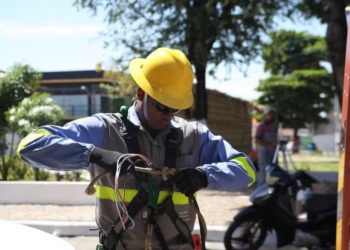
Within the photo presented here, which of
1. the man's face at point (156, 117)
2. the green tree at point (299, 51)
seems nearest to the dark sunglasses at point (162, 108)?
the man's face at point (156, 117)

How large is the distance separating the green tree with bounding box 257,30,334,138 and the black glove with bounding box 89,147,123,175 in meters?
35.7

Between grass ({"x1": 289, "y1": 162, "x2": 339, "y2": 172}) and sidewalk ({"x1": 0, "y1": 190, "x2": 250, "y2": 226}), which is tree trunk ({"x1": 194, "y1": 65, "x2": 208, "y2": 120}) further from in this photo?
grass ({"x1": 289, "y1": 162, "x2": 339, "y2": 172})

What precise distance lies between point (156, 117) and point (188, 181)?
347 mm

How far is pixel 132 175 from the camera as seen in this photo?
7.50ft

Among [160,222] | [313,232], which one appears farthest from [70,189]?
[160,222]

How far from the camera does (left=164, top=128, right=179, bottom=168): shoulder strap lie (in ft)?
7.95

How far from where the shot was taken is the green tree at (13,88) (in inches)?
488

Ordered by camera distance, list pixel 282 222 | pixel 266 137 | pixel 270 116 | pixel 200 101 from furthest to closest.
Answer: pixel 200 101, pixel 266 137, pixel 270 116, pixel 282 222

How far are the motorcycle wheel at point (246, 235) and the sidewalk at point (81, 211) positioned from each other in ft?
4.58

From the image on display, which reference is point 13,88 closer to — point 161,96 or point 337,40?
point 337,40

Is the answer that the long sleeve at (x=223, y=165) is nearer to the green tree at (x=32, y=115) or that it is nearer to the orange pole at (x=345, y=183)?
the orange pole at (x=345, y=183)

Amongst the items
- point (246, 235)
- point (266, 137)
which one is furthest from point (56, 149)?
point (266, 137)

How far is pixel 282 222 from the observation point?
6.27m

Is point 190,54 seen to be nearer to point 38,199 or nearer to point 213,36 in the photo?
point 213,36
